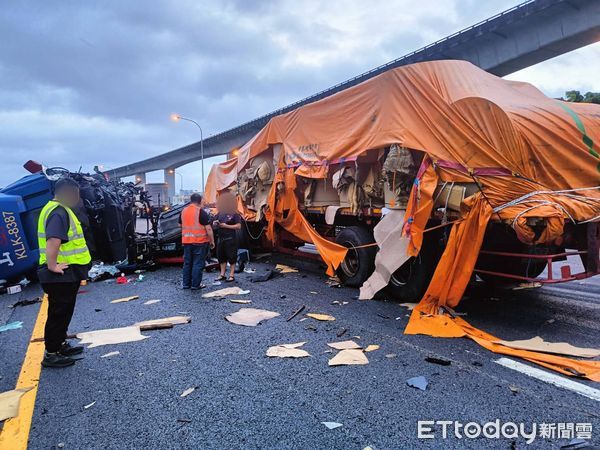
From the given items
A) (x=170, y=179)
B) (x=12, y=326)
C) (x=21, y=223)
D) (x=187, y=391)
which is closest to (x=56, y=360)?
(x=187, y=391)

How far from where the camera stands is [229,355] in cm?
360

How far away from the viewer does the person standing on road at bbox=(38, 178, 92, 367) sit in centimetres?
344

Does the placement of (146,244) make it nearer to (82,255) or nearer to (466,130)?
(82,255)

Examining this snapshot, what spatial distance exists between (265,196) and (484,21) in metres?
14.7

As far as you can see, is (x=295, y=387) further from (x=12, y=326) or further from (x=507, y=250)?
(x=12, y=326)

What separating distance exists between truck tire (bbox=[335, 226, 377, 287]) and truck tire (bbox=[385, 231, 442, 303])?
2.05 ft

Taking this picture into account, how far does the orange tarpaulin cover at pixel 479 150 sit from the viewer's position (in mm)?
4016

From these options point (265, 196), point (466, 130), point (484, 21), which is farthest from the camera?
point (484, 21)

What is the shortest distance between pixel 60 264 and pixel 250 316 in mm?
2193

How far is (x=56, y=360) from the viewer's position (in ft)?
11.4

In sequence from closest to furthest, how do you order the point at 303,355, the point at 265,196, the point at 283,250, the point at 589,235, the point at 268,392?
A: the point at 268,392 → the point at 303,355 → the point at 589,235 → the point at 265,196 → the point at 283,250

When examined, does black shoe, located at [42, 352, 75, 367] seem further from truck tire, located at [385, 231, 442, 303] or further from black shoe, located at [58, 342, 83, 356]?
truck tire, located at [385, 231, 442, 303]

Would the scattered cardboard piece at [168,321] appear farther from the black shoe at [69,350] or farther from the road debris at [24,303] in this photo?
the road debris at [24,303]

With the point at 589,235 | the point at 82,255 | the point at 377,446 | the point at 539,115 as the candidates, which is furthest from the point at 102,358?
the point at 539,115
